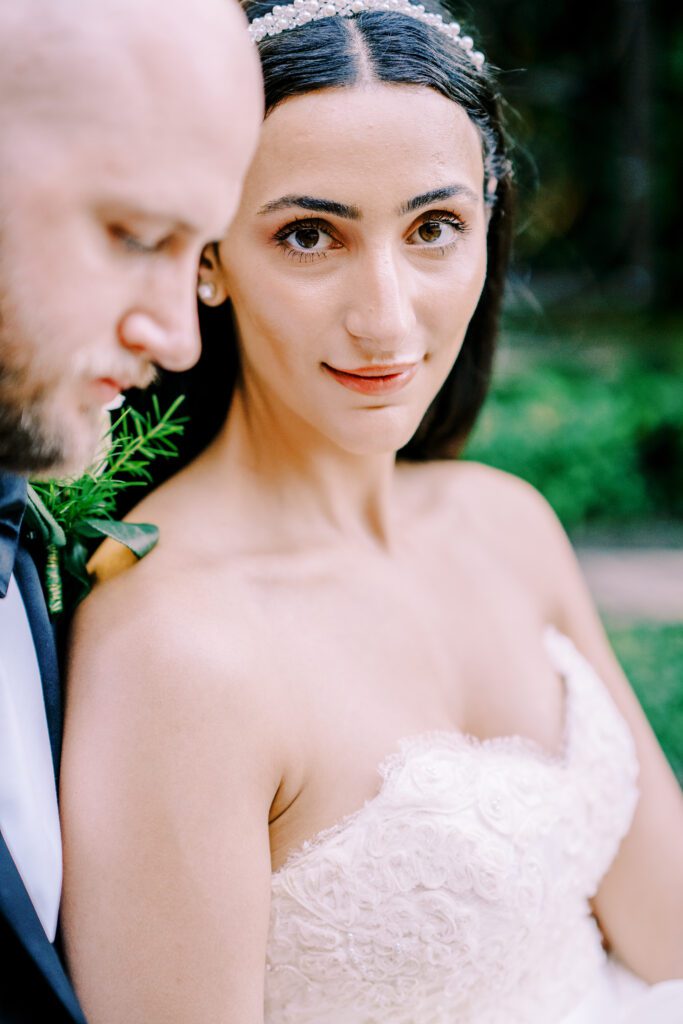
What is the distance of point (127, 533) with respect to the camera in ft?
5.77

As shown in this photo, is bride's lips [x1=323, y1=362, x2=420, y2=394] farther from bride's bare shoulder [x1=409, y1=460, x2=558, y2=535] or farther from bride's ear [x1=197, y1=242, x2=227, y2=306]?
bride's bare shoulder [x1=409, y1=460, x2=558, y2=535]

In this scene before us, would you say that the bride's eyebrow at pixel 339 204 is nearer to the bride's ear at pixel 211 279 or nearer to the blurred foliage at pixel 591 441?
the bride's ear at pixel 211 279

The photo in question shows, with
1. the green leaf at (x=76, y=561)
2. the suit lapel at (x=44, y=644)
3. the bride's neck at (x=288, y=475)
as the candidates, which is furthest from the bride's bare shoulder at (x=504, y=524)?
the suit lapel at (x=44, y=644)

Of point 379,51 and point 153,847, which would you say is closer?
point 153,847

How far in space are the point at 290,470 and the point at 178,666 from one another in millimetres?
514

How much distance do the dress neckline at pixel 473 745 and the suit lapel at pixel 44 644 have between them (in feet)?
1.41

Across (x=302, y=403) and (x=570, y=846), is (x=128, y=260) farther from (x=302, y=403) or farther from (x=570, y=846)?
(x=570, y=846)

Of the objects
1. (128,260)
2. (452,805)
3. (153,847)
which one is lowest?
(452,805)

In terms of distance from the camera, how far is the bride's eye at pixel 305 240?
169 cm

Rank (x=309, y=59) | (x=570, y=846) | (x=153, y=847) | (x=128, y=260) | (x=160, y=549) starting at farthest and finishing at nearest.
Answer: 1. (x=570, y=846)
2. (x=160, y=549)
3. (x=309, y=59)
4. (x=153, y=847)
5. (x=128, y=260)

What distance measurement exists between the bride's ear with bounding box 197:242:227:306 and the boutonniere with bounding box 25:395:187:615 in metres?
0.18

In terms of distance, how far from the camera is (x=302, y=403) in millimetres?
1804

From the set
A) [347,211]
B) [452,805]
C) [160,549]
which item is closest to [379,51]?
[347,211]

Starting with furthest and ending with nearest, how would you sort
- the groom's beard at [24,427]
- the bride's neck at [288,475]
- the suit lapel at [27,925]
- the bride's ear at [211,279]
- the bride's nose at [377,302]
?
the bride's neck at [288,475] < the bride's ear at [211,279] < the bride's nose at [377,302] < the suit lapel at [27,925] < the groom's beard at [24,427]
